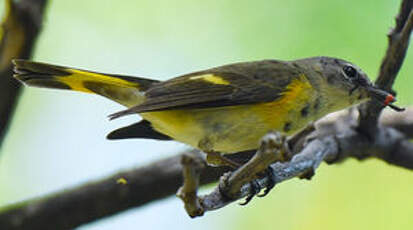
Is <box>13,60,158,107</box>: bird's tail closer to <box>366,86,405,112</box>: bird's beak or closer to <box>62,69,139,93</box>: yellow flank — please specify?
<box>62,69,139,93</box>: yellow flank

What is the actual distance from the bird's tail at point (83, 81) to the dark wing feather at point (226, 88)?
0.10 meters

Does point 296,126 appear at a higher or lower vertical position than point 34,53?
lower

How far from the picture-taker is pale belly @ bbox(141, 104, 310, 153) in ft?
9.58

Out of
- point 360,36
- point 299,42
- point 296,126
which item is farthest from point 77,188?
point 360,36

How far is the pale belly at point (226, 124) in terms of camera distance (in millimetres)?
2920

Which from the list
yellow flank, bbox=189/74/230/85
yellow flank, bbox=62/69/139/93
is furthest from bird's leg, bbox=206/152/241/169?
A: yellow flank, bbox=62/69/139/93

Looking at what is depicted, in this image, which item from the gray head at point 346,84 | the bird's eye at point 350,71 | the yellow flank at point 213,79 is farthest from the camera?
the bird's eye at point 350,71

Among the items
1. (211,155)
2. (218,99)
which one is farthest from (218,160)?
(218,99)

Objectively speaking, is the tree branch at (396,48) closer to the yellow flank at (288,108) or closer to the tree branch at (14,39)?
the yellow flank at (288,108)

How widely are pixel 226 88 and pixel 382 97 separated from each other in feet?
2.71

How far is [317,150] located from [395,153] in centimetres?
66

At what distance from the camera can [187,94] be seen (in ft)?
9.89

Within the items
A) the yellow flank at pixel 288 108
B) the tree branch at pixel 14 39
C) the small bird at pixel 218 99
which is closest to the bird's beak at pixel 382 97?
the small bird at pixel 218 99

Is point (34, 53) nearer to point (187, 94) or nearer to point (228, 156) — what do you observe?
point (187, 94)
